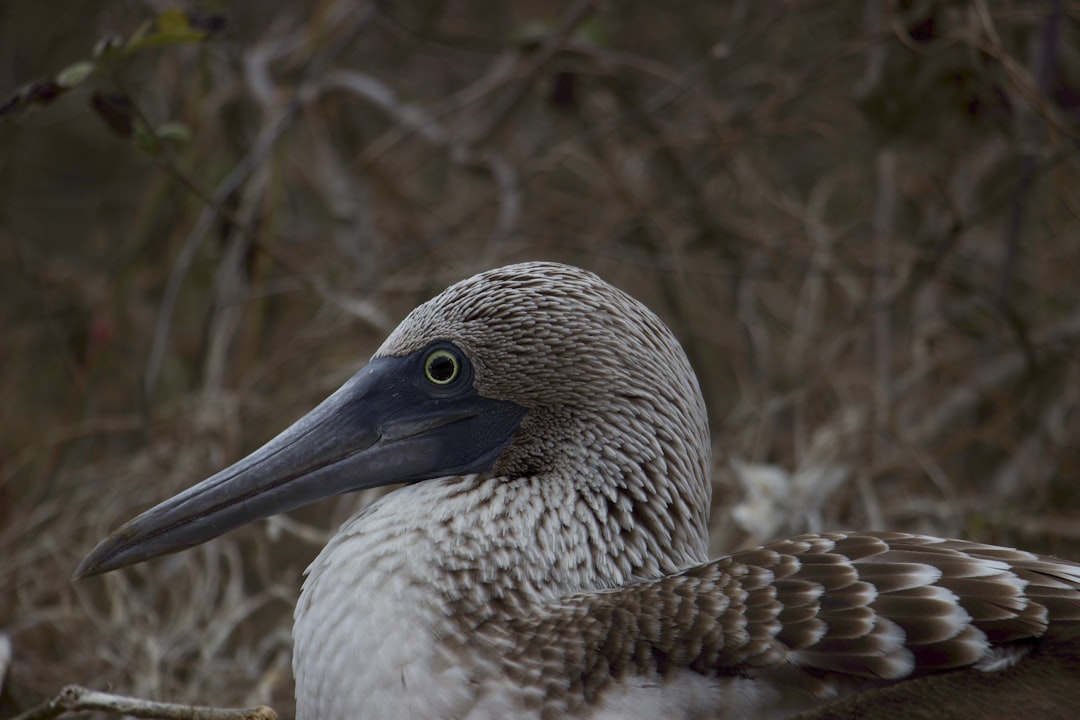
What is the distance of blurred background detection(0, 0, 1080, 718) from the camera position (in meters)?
3.88

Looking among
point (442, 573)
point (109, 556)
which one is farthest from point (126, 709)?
point (442, 573)

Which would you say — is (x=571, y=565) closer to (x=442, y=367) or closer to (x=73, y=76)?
(x=442, y=367)

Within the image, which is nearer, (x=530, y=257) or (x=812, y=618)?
(x=812, y=618)

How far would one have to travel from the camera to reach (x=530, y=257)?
5.23m

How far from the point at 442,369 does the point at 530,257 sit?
2.53 meters

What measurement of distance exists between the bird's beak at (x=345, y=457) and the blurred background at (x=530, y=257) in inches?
34.2

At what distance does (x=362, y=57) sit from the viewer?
252 inches

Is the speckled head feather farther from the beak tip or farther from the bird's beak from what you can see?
the beak tip

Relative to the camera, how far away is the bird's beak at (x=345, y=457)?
2570 mm

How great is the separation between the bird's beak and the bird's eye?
1.0 inches

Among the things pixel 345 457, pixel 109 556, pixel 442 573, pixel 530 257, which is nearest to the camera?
pixel 442 573

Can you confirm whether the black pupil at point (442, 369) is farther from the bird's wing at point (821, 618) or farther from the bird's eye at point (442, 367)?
the bird's wing at point (821, 618)

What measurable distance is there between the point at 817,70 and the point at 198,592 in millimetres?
2919

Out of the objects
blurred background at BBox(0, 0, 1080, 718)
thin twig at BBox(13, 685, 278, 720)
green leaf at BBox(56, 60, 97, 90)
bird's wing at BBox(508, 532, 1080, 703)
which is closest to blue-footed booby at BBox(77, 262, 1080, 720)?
bird's wing at BBox(508, 532, 1080, 703)
